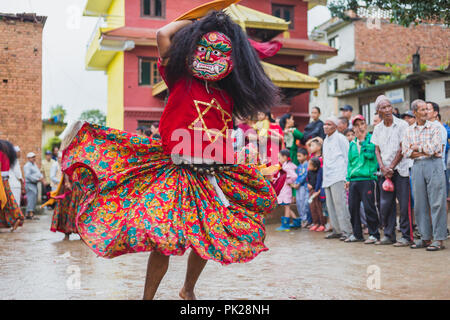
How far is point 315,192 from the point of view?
1018cm

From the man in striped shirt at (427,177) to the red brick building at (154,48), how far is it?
11.4 m

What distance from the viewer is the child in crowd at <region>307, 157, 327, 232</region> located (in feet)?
33.1

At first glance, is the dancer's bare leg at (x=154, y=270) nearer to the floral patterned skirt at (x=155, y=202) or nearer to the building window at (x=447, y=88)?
the floral patterned skirt at (x=155, y=202)

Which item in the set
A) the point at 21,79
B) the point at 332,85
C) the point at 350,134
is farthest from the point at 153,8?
the point at 332,85

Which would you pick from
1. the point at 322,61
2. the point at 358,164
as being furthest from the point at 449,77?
the point at 358,164

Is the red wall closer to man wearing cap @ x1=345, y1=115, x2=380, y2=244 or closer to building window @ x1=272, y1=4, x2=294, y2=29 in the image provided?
building window @ x1=272, y1=4, x2=294, y2=29

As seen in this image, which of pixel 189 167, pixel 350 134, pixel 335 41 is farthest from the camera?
pixel 335 41

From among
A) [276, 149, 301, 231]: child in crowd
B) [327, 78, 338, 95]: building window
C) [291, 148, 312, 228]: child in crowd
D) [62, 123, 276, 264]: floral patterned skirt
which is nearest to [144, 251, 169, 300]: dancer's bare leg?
[62, 123, 276, 264]: floral patterned skirt

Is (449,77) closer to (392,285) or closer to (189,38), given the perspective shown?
(392,285)

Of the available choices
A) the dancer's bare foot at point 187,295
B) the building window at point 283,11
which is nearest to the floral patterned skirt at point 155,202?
the dancer's bare foot at point 187,295

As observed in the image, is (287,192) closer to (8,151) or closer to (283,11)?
(8,151)

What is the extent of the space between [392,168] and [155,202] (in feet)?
16.3
